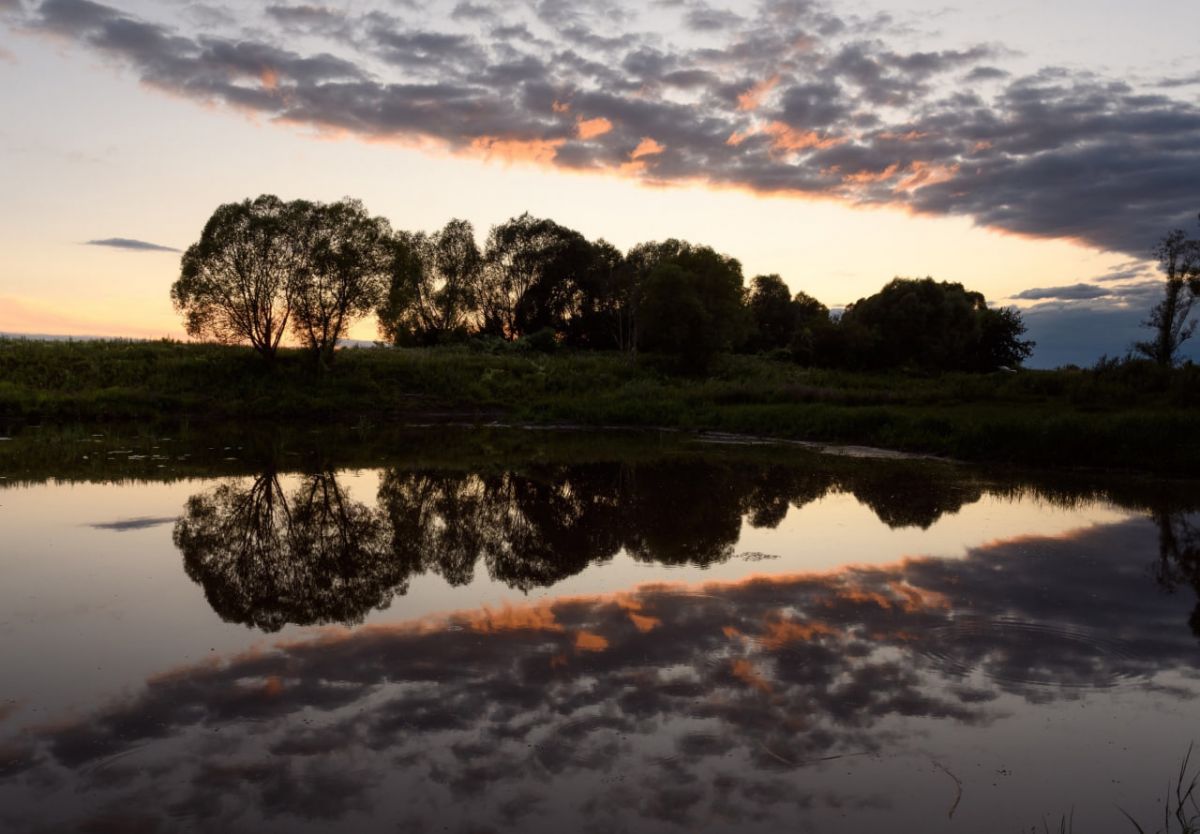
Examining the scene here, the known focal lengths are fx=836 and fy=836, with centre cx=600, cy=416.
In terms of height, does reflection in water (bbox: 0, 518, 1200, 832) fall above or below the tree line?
below

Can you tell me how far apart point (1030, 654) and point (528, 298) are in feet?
195

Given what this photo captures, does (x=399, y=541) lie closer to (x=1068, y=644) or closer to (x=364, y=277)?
(x=1068, y=644)

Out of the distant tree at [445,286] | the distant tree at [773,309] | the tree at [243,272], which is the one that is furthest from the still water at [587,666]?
the distant tree at [773,309]

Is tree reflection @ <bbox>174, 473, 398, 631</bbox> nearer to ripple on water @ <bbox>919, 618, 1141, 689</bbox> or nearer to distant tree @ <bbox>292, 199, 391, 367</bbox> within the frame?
ripple on water @ <bbox>919, 618, 1141, 689</bbox>

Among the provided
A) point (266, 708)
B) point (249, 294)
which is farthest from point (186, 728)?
point (249, 294)

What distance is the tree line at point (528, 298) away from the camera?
41.4 metres

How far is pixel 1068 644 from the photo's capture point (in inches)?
353

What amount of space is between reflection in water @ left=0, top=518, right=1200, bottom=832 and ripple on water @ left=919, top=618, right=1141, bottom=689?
4 centimetres

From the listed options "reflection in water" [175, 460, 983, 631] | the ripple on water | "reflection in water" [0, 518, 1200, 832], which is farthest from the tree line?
the ripple on water

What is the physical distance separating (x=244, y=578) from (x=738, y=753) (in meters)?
7.60

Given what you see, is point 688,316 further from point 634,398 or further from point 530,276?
point 530,276

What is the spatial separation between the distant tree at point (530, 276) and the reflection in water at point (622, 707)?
5501 centimetres

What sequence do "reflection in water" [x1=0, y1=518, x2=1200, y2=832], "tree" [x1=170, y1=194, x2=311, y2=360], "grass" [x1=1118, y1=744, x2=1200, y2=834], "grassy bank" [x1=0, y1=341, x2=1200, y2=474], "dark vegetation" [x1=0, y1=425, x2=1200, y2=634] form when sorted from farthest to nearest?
"tree" [x1=170, y1=194, x2=311, y2=360], "grassy bank" [x1=0, y1=341, x2=1200, y2=474], "dark vegetation" [x1=0, y1=425, x2=1200, y2=634], "reflection in water" [x1=0, y1=518, x2=1200, y2=832], "grass" [x1=1118, y1=744, x2=1200, y2=834]

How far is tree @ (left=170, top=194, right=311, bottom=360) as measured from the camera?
4044cm
